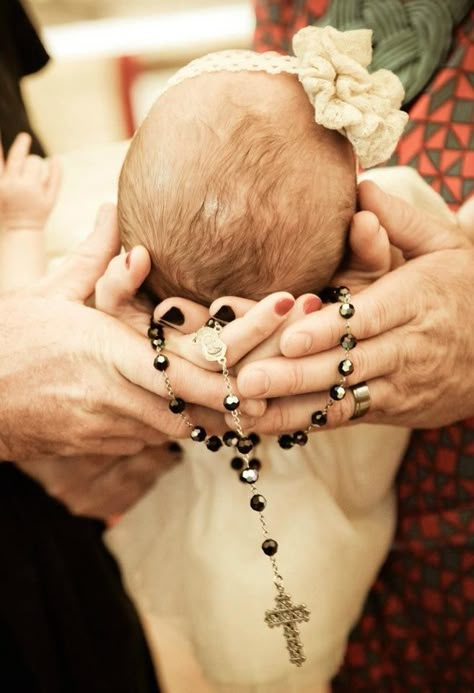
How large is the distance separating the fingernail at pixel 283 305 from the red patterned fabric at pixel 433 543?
47 centimetres

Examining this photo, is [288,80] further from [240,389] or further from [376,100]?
[240,389]

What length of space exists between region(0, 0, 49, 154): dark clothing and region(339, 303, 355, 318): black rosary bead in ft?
2.51

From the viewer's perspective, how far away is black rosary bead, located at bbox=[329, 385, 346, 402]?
690 millimetres

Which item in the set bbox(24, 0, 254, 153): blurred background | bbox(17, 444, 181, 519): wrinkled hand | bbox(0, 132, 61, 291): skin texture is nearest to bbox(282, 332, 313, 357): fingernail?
bbox(17, 444, 181, 519): wrinkled hand

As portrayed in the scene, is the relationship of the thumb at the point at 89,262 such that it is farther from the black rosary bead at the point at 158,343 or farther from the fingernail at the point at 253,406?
the fingernail at the point at 253,406

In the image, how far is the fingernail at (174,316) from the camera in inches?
28.1

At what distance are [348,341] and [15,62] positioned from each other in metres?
1.02

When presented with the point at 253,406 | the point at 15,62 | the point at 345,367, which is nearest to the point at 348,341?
the point at 345,367

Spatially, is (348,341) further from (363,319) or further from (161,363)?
(161,363)

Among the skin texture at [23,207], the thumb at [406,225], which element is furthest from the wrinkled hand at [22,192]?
the thumb at [406,225]

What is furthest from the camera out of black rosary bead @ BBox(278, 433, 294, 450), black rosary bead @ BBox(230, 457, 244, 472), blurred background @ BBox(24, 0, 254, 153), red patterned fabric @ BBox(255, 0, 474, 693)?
blurred background @ BBox(24, 0, 254, 153)

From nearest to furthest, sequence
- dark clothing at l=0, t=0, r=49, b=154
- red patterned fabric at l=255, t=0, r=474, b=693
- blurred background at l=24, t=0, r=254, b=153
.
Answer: red patterned fabric at l=255, t=0, r=474, b=693
dark clothing at l=0, t=0, r=49, b=154
blurred background at l=24, t=0, r=254, b=153

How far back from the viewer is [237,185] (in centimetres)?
68

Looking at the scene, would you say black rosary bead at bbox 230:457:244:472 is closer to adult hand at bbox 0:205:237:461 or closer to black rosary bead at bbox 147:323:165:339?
adult hand at bbox 0:205:237:461
